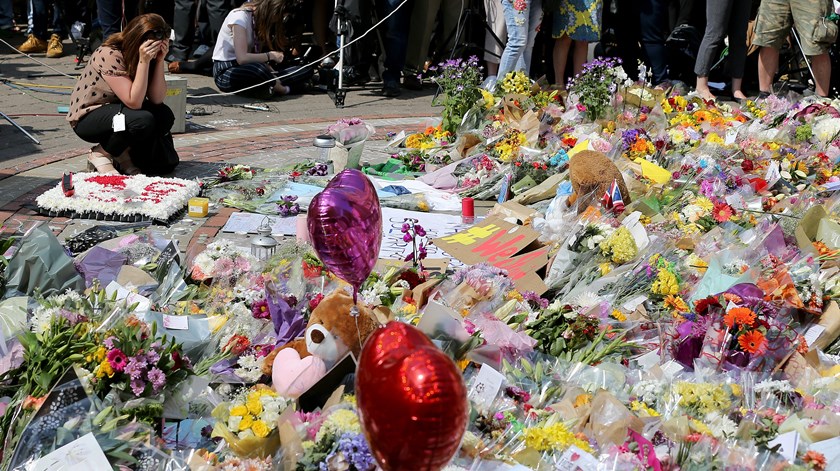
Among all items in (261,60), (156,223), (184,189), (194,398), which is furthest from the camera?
(261,60)

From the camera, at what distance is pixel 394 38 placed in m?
8.95

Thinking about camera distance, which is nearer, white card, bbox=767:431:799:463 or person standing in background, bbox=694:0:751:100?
white card, bbox=767:431:799:463

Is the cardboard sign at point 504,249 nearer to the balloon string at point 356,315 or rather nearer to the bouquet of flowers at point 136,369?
the balloon string at point 356,315

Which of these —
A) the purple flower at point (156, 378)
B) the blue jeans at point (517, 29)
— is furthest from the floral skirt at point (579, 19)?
the purple flower at point (156, 378)

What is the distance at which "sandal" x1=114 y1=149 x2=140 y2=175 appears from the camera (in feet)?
18.6

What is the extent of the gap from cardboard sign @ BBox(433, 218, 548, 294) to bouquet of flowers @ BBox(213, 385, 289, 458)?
5.11ft

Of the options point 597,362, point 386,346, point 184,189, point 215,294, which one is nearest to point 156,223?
point 184,189

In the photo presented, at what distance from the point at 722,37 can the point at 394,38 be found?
10.1ft

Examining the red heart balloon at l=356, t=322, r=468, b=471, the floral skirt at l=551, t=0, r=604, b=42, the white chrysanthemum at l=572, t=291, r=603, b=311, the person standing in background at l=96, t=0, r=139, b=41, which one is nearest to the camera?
the red heart balloon at l=356, t=322, r=468, b=471

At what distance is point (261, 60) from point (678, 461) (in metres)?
6.93

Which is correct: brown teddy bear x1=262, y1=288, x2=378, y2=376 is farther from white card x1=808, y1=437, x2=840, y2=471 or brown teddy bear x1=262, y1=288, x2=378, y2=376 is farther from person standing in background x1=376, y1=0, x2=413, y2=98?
person standing in background x1=376, y1=0, x2=413, y2=98

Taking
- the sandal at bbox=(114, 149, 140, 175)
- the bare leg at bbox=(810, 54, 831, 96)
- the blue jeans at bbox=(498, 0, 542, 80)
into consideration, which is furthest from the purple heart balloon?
the bare leg at bbox=(810, 54, 831, 96)

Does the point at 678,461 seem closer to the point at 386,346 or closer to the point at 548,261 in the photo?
the point at 386,346

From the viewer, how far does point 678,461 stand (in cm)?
245
